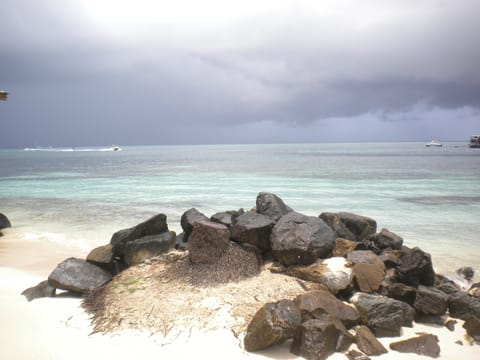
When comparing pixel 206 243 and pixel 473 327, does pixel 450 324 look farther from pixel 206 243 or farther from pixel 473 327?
pixel 206 243

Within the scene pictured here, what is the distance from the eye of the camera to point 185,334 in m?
4.10

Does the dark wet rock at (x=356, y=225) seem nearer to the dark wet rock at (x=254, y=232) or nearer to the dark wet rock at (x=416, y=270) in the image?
the dark wet rock at (x=416, y=270)

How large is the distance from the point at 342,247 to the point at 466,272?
10.4 feet

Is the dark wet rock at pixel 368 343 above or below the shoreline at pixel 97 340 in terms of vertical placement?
above

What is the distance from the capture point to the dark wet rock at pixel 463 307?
463cm

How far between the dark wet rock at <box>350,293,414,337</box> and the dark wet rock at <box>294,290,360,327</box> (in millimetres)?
139

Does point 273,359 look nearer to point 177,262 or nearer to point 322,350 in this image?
point 322,350

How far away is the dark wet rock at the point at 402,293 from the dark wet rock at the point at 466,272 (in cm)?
307

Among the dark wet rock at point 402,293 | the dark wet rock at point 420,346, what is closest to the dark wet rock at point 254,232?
the dark wet rock at point 402,293

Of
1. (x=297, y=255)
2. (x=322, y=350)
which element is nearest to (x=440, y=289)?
(x=297, y=255)

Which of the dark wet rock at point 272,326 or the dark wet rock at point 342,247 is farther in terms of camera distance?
the dark wet rock at point 342,247

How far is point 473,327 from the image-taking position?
4.28 meters

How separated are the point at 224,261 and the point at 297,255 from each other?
1062 mm

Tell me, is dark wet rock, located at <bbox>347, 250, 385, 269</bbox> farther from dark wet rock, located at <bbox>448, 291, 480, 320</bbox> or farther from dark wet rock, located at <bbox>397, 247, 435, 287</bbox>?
dark wet rock, located at <bbox>448, 291, 480, 320</bbox>
